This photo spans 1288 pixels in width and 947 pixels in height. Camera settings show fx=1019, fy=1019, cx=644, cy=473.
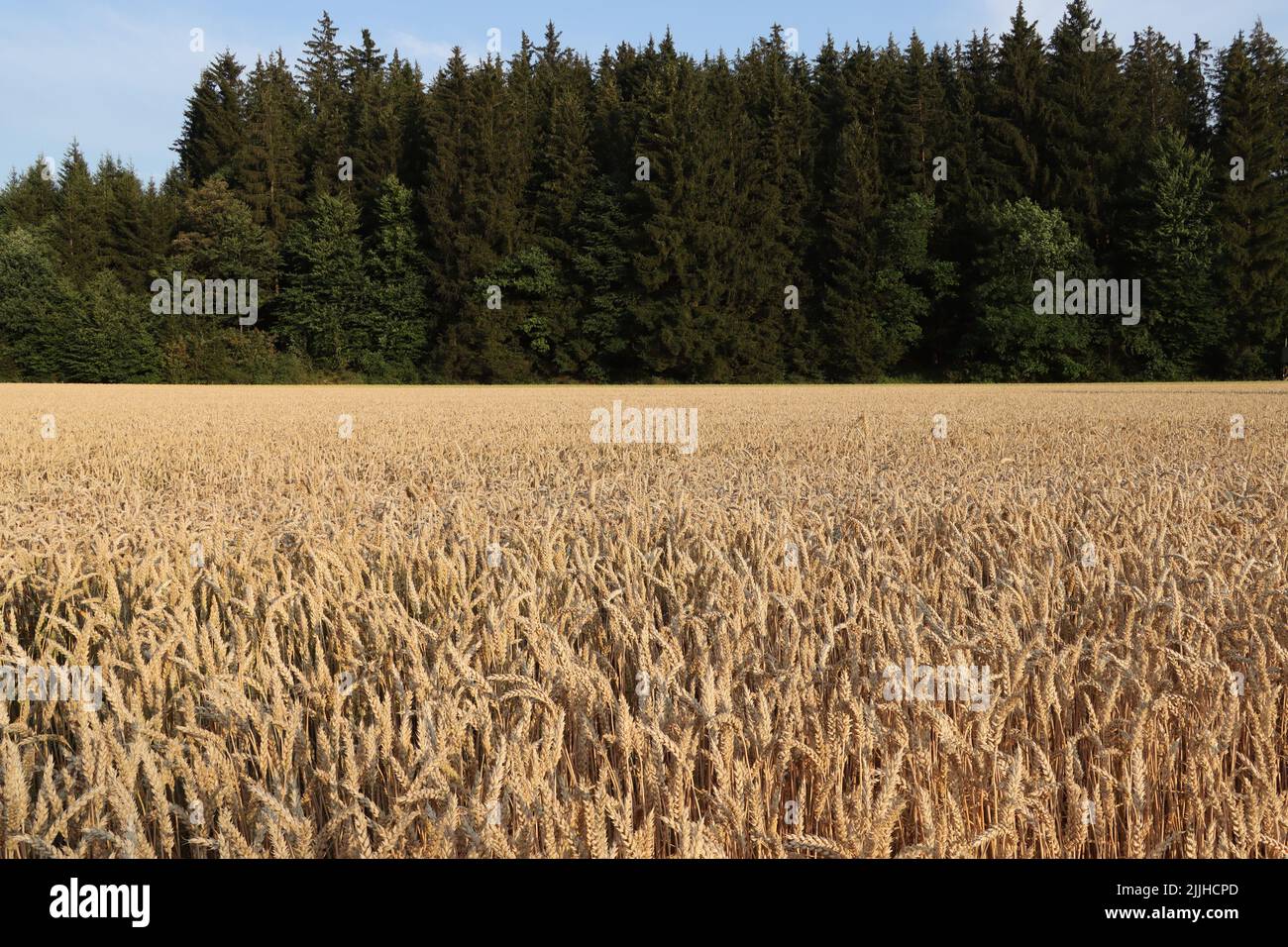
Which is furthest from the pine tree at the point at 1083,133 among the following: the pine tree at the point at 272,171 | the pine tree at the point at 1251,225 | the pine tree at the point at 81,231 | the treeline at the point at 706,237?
the pine tree at the point at 81,231

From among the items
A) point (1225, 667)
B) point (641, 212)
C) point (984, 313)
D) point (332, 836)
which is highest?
point (641, 212)

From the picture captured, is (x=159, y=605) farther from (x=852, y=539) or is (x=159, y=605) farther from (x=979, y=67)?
(x=979, y=67)

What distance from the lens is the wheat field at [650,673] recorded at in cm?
169

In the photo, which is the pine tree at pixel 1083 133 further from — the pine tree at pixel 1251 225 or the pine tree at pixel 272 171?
the pine tree at pixel 272 171

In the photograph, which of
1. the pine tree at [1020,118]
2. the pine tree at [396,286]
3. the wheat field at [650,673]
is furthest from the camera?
the pine tree at [1020,118]

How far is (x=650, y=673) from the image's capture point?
2199 mm

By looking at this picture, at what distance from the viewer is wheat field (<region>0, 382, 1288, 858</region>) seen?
1694 mm

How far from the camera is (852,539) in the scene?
150 inches

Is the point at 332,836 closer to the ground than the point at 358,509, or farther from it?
closer to the ground

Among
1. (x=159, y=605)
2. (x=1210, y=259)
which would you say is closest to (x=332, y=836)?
(x=159, y=605)

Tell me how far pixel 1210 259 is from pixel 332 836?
44359 mm

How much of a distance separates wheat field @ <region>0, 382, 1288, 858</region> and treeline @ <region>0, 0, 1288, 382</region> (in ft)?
117

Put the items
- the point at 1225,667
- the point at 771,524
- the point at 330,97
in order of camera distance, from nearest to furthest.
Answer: the point at 1225,667, the point at 771,524, the point at 330,97

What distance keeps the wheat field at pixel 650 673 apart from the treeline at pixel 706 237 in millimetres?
35567
